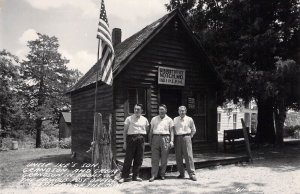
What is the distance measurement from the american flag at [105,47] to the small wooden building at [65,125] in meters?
31.5

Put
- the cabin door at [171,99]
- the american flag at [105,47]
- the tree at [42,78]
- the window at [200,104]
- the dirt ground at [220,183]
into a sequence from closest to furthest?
the dirt ground at [220,183], the american flag at [105,47], the cabin door at [171,99], the window at [200,104], the tree at [42,78]

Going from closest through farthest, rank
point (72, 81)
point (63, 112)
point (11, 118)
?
1. point (11, 118)
2. point (72, 81)
3. point (63, 112)

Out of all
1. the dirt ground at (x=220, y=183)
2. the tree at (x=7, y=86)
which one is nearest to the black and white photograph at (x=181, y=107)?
the dirt ground at (x=220, y=183)

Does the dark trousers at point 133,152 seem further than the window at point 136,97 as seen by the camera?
No

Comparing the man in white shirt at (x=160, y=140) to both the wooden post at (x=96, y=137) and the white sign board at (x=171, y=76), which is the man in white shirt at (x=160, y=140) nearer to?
the wooden post at (x=96, y=137)

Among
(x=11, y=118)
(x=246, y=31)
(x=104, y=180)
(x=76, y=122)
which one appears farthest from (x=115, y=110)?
(x=11, y=118)

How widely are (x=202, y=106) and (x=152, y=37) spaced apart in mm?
4048

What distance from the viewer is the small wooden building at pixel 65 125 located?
40156 millimetres

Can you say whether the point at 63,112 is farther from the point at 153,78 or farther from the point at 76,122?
the point at 153,78

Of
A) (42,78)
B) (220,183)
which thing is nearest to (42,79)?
(42,78)

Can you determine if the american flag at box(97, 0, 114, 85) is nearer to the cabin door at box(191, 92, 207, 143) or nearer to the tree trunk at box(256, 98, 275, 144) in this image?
the cabin door at box(191, 92, 207, 143)

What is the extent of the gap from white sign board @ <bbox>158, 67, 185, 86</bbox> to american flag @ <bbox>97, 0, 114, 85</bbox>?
326cm

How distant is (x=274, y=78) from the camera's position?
1384 cm

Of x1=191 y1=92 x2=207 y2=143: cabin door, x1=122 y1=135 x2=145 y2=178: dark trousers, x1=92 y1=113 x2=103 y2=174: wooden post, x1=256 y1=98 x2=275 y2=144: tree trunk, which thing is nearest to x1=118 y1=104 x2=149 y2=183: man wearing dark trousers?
x1=122 y1=135 x2=145 y2=178: dark trousers
